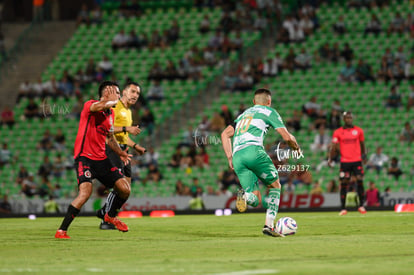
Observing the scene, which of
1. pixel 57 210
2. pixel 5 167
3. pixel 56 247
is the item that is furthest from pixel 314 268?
pixel 5 167

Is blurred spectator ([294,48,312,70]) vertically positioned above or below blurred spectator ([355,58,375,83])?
above

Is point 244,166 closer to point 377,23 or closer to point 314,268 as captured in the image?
point 314,268

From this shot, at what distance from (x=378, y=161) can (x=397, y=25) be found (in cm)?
833

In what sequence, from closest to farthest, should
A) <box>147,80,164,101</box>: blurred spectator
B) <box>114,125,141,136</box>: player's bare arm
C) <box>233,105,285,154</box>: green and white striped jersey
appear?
1. <box>233,105,285,154</box>: green and white striped jersey
2. <box>114,125,141,136</box>: player's bare arm
3. <box>147,80,164,101</box>: blurred spectator

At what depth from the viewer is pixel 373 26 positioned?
32.9 metres

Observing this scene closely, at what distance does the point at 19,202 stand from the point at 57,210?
178cm

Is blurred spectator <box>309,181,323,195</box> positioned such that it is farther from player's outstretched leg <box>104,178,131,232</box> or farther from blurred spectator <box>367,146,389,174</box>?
player's outstretched leg <box>104,178,131,232</box>

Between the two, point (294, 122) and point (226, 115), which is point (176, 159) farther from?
point (294, 122)

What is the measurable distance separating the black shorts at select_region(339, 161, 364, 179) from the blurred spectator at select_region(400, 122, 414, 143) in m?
8.36

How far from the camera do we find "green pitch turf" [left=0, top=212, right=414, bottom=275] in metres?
7.75

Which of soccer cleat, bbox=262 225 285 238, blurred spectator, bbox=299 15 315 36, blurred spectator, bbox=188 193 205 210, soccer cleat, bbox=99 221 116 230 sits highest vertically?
blurred spectator, bbox=299 15 315 36

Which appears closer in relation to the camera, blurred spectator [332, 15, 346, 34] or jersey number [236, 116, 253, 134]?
jersey number [236, 116, 253, 134]

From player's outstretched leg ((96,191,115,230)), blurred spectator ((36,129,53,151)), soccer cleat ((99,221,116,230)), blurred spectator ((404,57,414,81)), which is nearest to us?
player's outstretched leg ((96,191,115,230))

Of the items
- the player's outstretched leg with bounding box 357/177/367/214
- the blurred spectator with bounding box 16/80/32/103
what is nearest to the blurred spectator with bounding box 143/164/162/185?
the blurred spectator with bounding box 16/80/32/103
